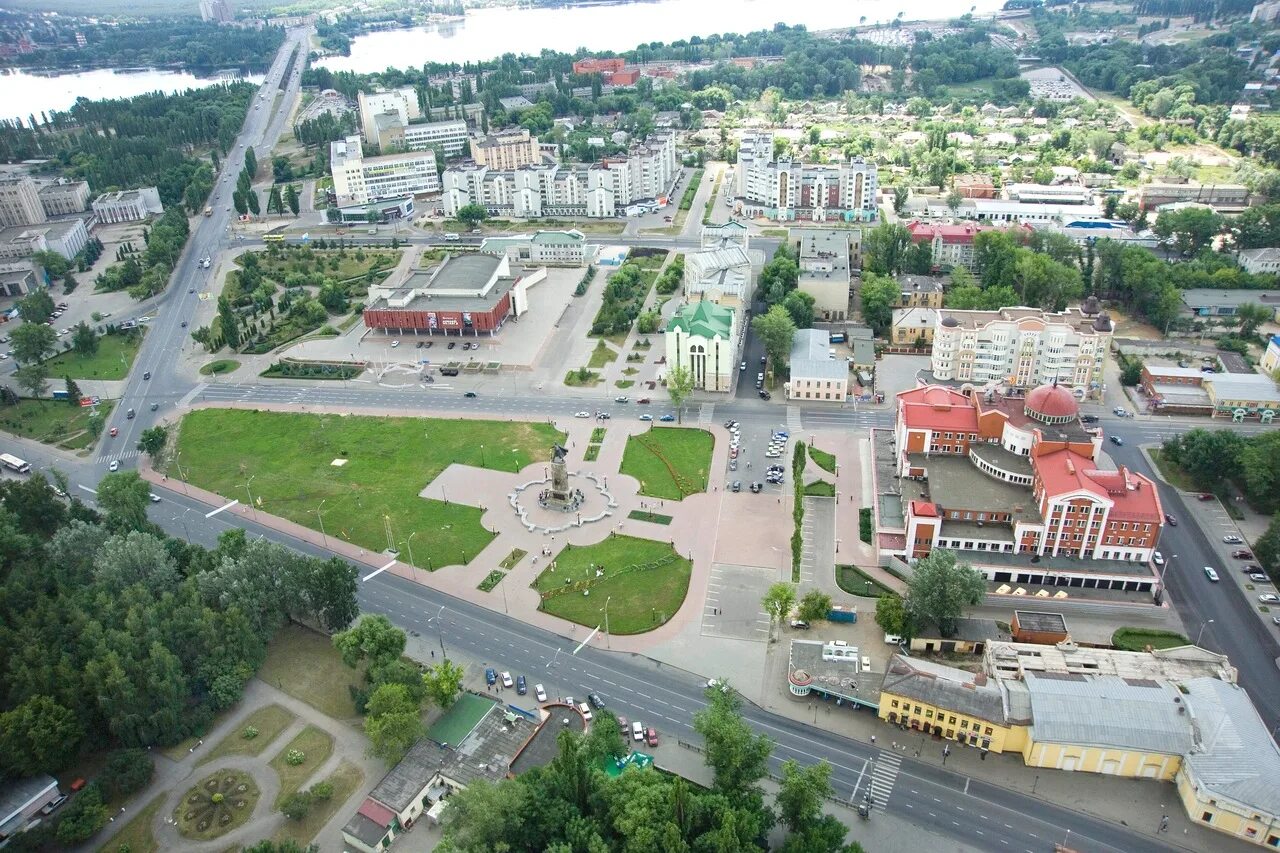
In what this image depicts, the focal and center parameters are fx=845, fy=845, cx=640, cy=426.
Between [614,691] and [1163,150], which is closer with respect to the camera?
[614,691]

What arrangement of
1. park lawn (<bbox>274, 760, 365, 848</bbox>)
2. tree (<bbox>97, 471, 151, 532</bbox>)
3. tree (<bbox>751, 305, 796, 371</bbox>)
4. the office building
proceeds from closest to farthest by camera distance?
1. park lawn (<bbox>274, 760, 365, 848</bbox>)
2. tree (<bbox>97, 471, 151, 532</bbox>)
3. tree (<bbox>751, 305, 796, 371</bbox>)
4. the office building

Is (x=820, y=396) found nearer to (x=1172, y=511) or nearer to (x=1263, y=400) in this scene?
(x=1172, y=511)

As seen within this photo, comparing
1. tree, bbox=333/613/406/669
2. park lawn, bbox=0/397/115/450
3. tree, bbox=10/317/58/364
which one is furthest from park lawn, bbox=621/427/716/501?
tree, bbox=10/317/58/364

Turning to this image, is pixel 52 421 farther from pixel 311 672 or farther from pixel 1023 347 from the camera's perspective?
pixel 1023 347

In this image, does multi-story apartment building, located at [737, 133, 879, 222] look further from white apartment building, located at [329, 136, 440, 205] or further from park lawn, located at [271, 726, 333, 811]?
park lawn, located at [271, 726, 333, 811]

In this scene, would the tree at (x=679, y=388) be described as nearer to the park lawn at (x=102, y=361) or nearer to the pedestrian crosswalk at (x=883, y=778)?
the pedestrian crosswalk at (x=883, y=778)

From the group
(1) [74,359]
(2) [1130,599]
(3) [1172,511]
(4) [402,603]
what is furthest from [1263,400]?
(1) [74,359]
